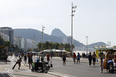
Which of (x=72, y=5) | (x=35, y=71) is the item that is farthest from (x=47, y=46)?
(x=35, y=71)

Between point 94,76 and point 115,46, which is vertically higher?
point 115,46

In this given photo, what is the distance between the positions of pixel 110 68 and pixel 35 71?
6429 millimetres

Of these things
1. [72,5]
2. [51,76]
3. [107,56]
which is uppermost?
[72,5]

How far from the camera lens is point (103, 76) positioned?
1666cm

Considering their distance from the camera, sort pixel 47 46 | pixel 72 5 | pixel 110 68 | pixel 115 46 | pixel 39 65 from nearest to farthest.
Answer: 1. pixel 110 68
2. pixel 39 65
3. pixel 115 46
4. pixel 72 5
5. pixel 47 46

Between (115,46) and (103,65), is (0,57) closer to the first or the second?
(115,46)

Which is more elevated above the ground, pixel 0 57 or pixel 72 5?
pixel 72 5

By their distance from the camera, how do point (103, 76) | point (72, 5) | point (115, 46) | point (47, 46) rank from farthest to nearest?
point (47, 46) → point (72, 5) → point (115, 46) → point (103, 76)

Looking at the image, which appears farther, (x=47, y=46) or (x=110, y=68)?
(x=47, y=46)

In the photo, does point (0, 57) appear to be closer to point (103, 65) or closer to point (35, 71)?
point (35, 71)

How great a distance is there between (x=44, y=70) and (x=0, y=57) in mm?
31993

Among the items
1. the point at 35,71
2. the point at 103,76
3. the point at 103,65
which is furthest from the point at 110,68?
the point at 35,71

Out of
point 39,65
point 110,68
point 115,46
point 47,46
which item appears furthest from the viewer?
point 47,46

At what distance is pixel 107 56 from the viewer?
20344mm
